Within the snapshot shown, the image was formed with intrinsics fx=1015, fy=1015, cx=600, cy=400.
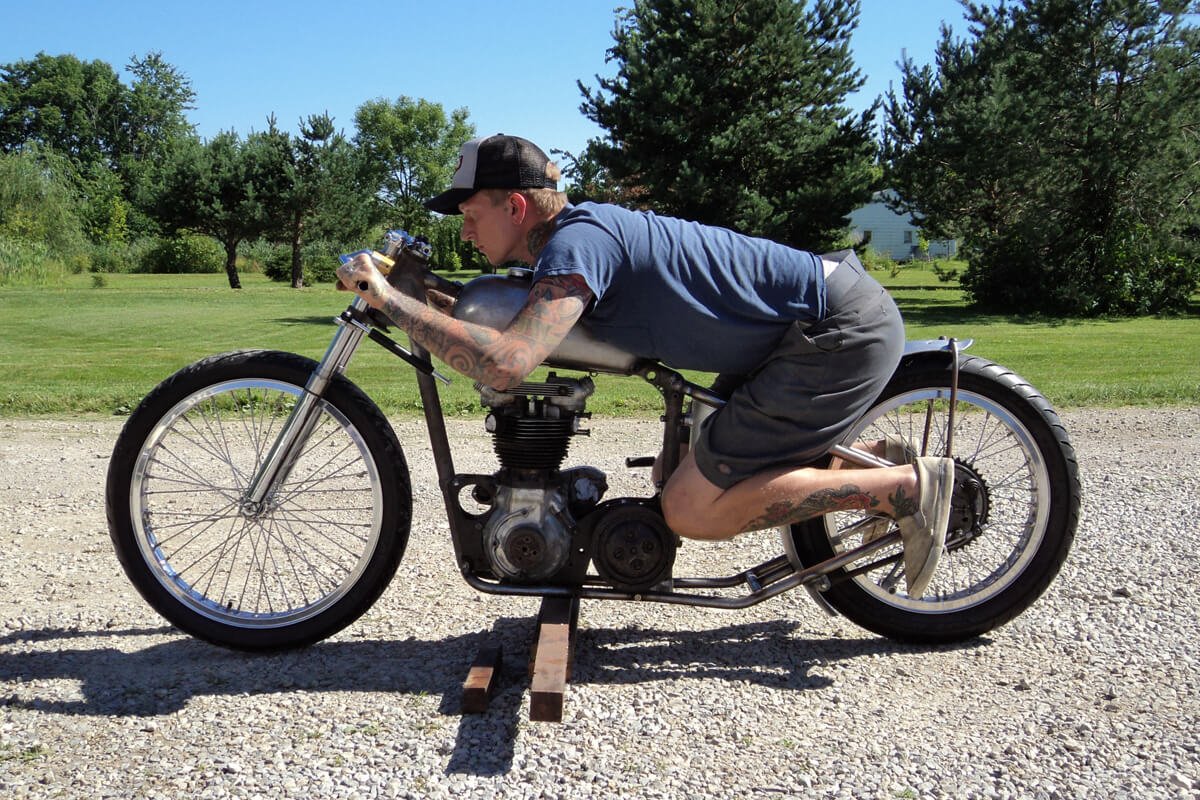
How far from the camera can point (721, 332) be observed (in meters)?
2.90

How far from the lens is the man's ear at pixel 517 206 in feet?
9.70

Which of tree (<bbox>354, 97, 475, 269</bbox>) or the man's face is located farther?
tree (<bbox>354, 97, 475, 269</bbox>)

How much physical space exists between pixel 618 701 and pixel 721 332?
1.10 meters

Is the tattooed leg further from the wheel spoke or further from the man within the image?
the wheel spoke

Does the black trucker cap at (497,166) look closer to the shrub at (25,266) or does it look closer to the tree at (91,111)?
the shrub at (25,266)

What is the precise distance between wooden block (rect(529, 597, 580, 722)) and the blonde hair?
1202 mm

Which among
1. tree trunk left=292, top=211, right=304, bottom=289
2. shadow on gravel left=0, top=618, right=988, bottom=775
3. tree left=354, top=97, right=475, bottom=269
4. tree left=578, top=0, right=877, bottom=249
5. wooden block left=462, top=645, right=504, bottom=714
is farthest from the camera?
tree left=354, top=97, right=475, bottom=269

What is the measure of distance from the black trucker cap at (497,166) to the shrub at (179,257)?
45.6 meters

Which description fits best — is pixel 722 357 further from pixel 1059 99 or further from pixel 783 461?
pixel 1059 99

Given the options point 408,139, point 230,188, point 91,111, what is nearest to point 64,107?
point 91,111

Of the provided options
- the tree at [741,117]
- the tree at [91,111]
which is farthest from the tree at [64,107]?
the tree at [741,117]

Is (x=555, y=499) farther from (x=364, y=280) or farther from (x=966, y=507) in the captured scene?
(x=966, y=507)

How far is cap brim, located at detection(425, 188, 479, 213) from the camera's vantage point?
9.70ft

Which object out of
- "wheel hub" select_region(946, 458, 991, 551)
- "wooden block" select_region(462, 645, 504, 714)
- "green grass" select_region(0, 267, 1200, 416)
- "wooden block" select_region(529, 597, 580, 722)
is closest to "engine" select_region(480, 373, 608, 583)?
"wooden block" select_region(529, 597, 580, 722)
